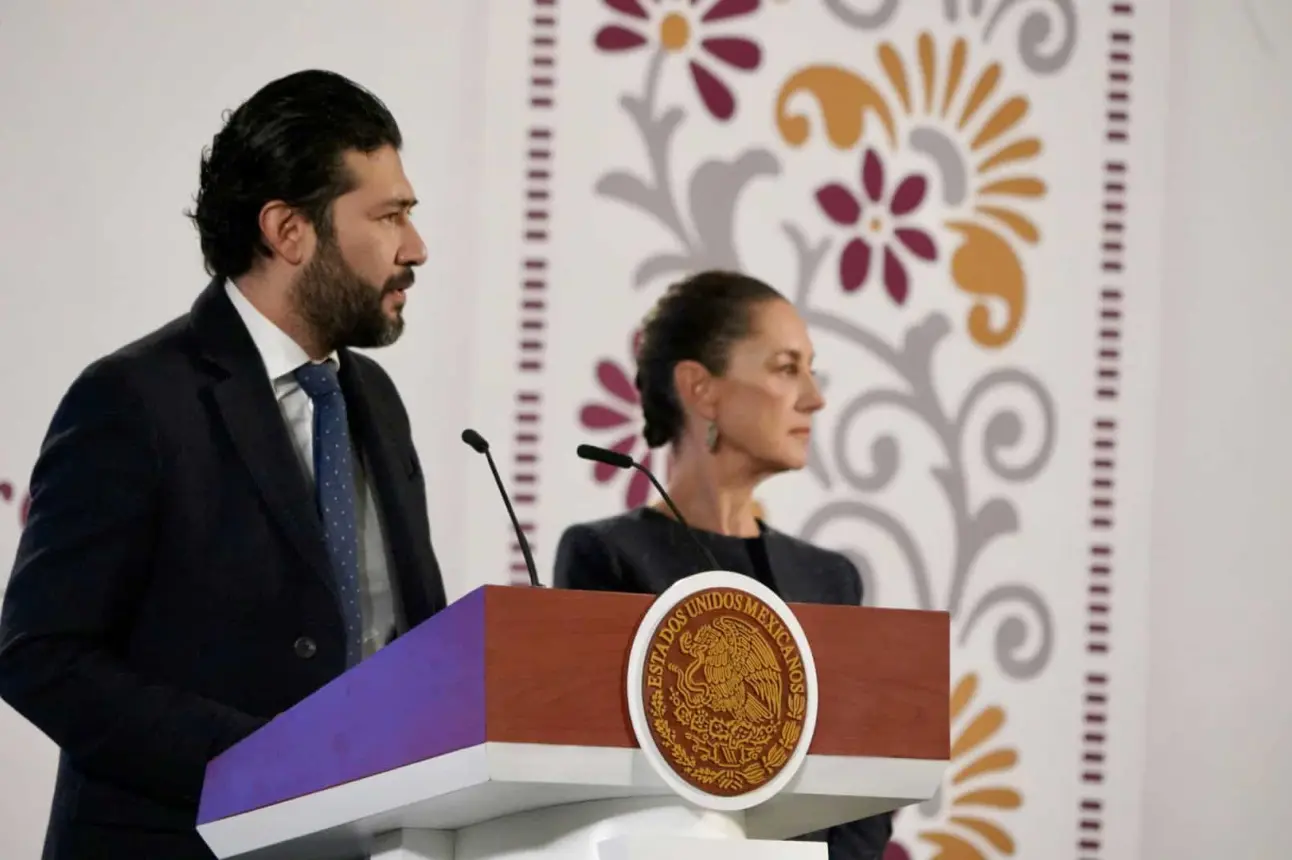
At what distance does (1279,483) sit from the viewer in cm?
423

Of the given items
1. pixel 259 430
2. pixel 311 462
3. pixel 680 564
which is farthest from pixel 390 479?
pixel 680 564

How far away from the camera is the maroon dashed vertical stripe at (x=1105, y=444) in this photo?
407 cm

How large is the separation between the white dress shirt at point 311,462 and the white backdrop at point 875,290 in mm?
1220

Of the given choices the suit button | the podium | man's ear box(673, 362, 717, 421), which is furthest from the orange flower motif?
the podium

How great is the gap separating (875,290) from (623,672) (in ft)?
8.75

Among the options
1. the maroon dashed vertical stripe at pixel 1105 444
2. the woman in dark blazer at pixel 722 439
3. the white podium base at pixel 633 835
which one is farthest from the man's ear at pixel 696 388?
the white podium base at pixel 633 835

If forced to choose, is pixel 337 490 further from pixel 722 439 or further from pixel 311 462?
pixel 722 439

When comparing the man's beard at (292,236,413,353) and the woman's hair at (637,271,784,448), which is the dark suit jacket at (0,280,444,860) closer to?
the man's beard at (292,236,413,353)

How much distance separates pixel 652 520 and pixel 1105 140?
5.09 ft

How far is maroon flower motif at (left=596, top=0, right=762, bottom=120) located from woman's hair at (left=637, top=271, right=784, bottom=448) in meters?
0.67

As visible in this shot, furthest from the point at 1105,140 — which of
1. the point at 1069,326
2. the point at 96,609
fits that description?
the point at 96,609

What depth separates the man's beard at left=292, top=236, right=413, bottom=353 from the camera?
2713 millimetres

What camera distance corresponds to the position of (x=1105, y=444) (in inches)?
164

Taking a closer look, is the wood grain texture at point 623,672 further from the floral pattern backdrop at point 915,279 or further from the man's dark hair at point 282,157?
the floral pattern backdrop at point 915,279
